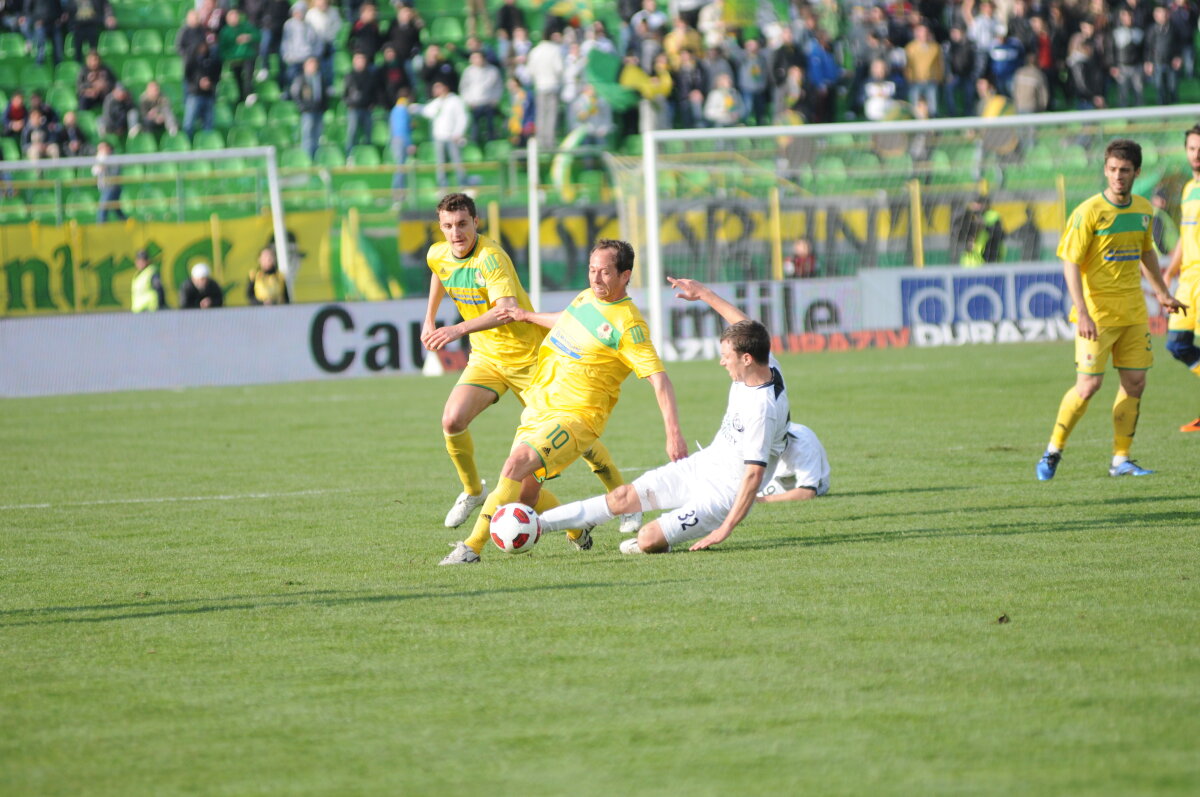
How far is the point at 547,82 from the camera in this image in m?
25.7

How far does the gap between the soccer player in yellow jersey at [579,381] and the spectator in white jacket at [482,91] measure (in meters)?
18.8

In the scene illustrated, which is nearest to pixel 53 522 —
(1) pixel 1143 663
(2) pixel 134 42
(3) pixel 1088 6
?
(1) pixel 1143 663

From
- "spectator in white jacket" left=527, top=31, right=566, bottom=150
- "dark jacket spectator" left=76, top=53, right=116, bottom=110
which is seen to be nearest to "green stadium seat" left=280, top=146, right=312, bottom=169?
"dark jacket spectator" left=76, top=53, right=116, bottom=110

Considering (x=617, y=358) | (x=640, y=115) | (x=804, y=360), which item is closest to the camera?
(x=617, y=358)

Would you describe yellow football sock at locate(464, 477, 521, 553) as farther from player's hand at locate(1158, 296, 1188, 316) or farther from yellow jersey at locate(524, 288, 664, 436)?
player's hand at locate(1158, 296, 1188, 316)

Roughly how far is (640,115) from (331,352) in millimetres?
8375

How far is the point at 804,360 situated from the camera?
66.0 ft

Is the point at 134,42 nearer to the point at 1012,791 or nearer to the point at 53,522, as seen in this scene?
the point at 53,522

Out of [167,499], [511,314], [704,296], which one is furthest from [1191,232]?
[167,499]

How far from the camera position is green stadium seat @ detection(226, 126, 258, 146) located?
2677 cm

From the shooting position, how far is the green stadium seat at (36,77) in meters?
27.1

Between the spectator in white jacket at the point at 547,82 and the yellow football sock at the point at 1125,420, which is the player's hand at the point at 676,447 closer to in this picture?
the yellow football sock at the point at 1125,420

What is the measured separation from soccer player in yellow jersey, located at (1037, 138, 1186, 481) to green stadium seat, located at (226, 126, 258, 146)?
19.8 m

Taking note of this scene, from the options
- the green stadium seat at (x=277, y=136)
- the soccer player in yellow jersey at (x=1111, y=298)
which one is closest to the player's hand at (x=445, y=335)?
the soccer player in yellow jersey at (x=1111, y=298)
